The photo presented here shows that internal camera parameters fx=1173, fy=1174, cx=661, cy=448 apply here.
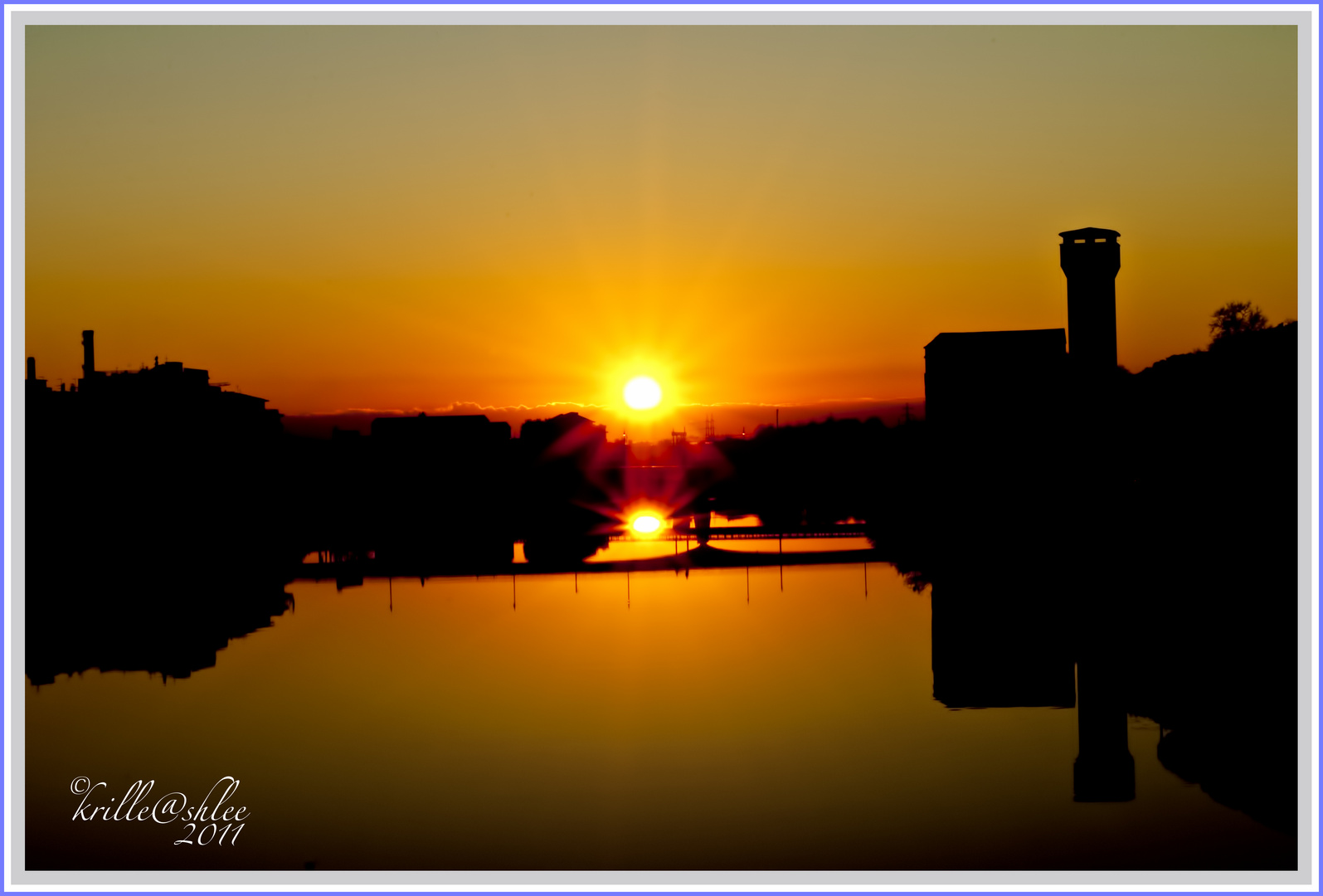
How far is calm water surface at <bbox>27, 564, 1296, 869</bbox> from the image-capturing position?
34.3 feet

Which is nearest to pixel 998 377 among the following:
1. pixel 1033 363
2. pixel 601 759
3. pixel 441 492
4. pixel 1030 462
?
pixel 1033 363

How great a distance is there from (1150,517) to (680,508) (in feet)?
107

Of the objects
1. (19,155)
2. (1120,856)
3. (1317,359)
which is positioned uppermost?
(19,155)

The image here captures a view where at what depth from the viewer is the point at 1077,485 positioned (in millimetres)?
42688

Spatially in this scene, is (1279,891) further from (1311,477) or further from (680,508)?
(680,508)

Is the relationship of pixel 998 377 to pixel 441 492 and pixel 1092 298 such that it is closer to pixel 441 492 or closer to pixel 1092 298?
pixel 1092 298

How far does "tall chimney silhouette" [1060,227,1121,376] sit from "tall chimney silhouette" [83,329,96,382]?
4666cm

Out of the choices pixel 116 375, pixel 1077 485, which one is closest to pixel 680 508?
pixel 1077 485

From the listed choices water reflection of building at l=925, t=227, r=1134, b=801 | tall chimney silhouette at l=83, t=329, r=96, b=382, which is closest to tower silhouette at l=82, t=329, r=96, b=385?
tall chimney silhouette at l=83, t=329, r=96, b=382

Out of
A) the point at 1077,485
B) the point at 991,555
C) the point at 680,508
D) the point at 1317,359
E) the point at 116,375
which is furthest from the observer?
the point at 680,508

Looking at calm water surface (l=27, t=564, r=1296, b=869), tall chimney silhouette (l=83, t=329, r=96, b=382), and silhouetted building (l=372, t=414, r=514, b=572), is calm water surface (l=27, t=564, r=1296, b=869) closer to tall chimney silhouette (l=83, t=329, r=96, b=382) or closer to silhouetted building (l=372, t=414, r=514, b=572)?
silhouetted building (l=372, t=414, r=514, b=572)

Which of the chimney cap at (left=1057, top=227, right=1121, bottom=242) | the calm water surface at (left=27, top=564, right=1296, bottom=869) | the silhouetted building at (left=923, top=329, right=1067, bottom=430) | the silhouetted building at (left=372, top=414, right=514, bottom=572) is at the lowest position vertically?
the calm water surface at (left=27, top=564, right=1296, bottom=869)

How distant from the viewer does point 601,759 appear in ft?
42.6

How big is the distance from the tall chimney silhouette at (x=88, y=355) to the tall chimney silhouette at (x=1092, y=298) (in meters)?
46.7
